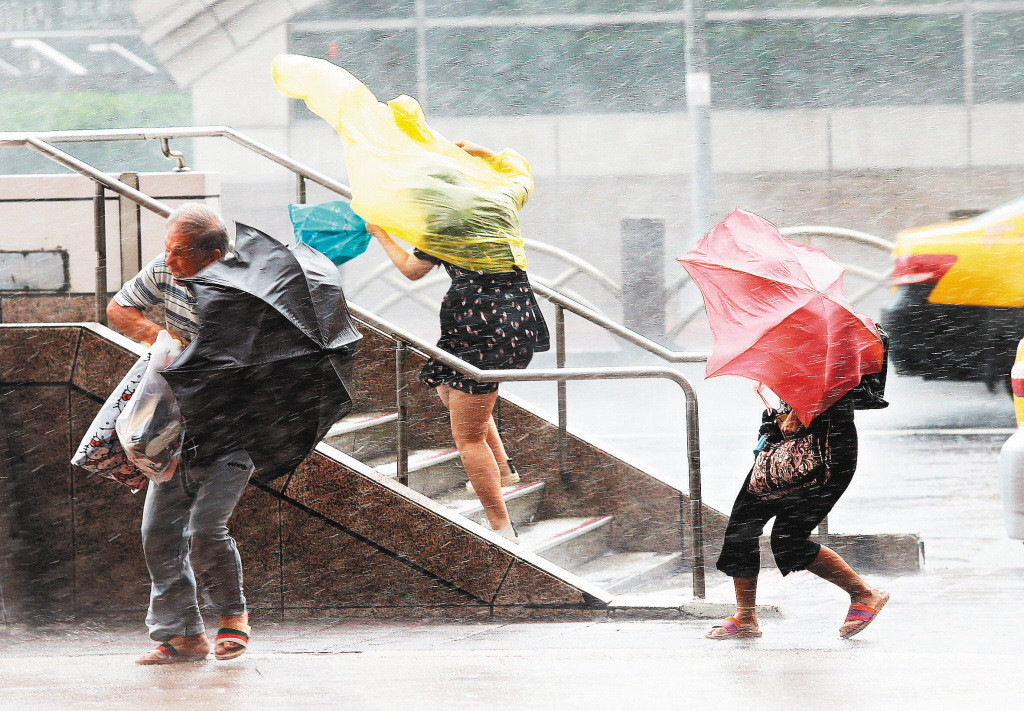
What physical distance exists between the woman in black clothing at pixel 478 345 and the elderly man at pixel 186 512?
1.12 meters

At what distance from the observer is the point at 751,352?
4.86 m

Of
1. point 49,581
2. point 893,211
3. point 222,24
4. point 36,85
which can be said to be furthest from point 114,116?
point 49,581

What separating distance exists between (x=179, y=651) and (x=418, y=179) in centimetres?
225

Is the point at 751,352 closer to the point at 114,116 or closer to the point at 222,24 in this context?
the point at 222,24

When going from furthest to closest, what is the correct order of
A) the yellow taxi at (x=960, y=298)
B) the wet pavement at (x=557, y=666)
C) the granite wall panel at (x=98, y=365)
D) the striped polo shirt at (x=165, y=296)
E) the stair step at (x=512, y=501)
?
the yellow taxi at (x=960, y=298), the stair step at (x=512, y=501), the granite wall panel at (x=98, y=365), the striped polo shirt at (x=165, y=296), the wet pavement at (x=557, y=666)

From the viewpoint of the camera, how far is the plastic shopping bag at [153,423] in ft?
15.4

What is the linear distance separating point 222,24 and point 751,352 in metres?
25.4

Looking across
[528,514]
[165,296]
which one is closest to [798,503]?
[528,514]

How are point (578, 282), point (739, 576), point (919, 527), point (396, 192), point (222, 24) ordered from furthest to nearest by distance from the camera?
point (222, 24), point (578, 282), point (919, 527), point (396, 192), point (739, 576)

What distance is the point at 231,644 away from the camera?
192 inches

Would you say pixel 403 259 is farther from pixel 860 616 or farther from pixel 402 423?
pixel 860 616

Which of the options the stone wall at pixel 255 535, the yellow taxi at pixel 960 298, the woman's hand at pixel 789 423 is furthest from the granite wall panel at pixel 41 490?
the yellow taxi at pixel 960 298

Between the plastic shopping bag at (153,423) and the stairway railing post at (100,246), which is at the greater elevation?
the stairway railing post at (100,246)

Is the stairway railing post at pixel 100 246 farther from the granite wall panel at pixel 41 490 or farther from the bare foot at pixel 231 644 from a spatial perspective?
the bare foot at pixel 231 644
